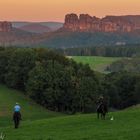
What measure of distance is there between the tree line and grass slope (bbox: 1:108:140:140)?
46378mm

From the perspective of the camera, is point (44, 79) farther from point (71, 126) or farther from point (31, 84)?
point (71, 126)

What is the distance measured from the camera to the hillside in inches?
1351

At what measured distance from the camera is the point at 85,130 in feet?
128

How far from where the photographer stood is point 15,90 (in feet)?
371

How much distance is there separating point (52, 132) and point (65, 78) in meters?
62.1

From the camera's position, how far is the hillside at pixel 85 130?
34312 millimetres

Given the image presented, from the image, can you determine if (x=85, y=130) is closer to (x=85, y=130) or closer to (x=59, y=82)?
(x=85, y=130)

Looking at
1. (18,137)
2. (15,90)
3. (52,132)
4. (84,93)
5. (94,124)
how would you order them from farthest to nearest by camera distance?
(15,90) < (84,93) < (94,124) < (52,132) < (18,137)

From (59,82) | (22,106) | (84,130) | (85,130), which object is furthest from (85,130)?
(59,82)

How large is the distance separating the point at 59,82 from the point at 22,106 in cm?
896

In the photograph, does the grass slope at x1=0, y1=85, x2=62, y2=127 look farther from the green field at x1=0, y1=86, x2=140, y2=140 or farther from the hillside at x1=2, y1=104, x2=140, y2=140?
the hillside at x1=2, y1=104, x2=140, y2=140

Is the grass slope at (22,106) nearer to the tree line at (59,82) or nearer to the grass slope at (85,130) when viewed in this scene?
the tree line at (59,82)

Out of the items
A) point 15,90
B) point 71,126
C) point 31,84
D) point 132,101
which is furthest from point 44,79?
point 71,126

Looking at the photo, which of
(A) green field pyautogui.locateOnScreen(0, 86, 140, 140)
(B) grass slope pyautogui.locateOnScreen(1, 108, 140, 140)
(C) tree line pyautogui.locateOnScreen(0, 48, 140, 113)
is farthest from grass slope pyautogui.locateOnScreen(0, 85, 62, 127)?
(B) grass slope pyautogui.locateOnScreen(1, 108, 140, 140)
